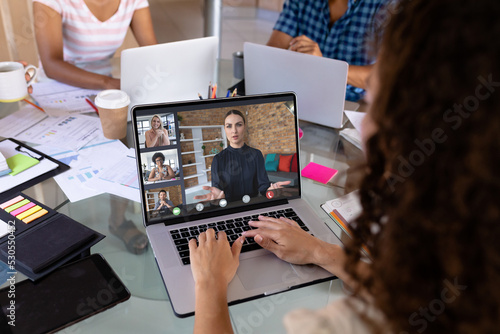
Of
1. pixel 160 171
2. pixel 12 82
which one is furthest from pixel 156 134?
pixel 12 82

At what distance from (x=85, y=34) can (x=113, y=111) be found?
83 cm

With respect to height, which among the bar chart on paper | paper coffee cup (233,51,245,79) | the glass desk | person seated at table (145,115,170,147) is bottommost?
the glass desk

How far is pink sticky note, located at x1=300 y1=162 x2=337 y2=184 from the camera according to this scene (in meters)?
1.24

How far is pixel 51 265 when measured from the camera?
859 millimetres

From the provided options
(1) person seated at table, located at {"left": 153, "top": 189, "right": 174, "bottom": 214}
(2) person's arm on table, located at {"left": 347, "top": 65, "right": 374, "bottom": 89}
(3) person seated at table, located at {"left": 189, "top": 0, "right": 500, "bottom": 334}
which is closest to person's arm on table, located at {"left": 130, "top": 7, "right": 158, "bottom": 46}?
(2) person's arm on table, located at {"left": 347, "top": 65, "right": 374, "bottom": 89}

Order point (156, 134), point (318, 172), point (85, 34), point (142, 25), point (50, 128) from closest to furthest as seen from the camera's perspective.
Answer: point (156, 134), point (318, 172), point (50, 128), point (85, 34), point (142, 25)

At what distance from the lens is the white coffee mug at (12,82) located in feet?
4.55

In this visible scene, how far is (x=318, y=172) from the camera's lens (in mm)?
1271

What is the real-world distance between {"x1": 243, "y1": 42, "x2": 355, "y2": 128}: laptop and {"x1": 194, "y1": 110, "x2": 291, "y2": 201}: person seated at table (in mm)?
441

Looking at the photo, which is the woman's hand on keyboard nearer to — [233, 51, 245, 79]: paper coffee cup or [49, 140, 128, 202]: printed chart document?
[49, 140, 128, 202]: printed chart document

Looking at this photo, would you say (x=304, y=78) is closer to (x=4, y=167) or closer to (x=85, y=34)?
(x=4, y=167)

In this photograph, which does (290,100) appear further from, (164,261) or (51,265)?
(51,265)

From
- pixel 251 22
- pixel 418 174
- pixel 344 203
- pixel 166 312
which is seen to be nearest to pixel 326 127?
pixel 344 203

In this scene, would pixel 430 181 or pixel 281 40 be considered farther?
pixel 281 40
